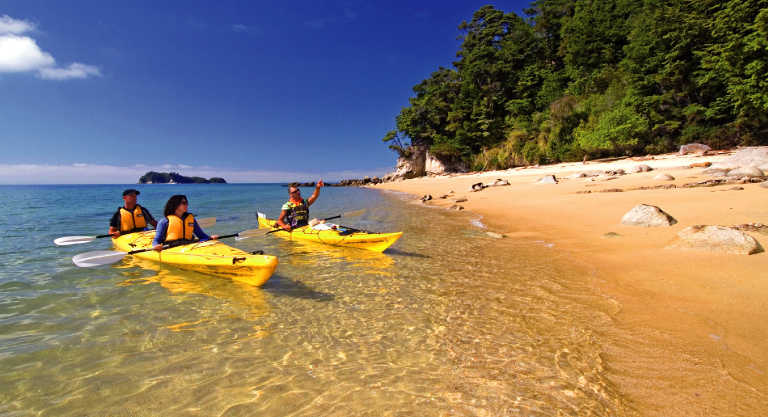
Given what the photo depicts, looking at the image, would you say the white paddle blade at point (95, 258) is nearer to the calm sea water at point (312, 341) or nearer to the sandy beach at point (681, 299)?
the calm sea water at point (312, 341)

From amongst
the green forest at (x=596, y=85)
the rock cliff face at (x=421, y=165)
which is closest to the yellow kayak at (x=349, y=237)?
the green forest at (x=596, y=85)

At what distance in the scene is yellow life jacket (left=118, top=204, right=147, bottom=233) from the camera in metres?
8.09

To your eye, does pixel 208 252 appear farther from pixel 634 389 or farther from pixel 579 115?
pixel 579 115

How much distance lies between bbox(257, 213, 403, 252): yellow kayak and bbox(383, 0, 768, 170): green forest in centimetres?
2563

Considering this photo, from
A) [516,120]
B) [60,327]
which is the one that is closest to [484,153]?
[516,120]

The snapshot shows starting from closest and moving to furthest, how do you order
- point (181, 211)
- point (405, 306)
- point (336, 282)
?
point (405, 306) < point (336, 282) < point (181, 211)

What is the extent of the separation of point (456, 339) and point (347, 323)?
142cm

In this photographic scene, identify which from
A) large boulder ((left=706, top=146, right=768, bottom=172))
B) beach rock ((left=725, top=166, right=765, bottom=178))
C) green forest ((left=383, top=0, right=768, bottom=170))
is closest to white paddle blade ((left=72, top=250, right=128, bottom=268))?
beach rock ((left=725, top=166, right=765, bottom=178))

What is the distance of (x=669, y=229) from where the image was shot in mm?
6969

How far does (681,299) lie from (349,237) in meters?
6.26

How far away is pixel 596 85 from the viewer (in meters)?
32.9

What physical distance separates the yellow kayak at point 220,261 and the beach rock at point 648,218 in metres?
8.34

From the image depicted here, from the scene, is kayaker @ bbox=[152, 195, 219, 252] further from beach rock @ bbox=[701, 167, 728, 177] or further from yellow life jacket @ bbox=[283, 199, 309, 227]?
beach rock @ bbox=[701, 167, 728, 177]

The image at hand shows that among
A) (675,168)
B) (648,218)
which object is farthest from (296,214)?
(675,168)
